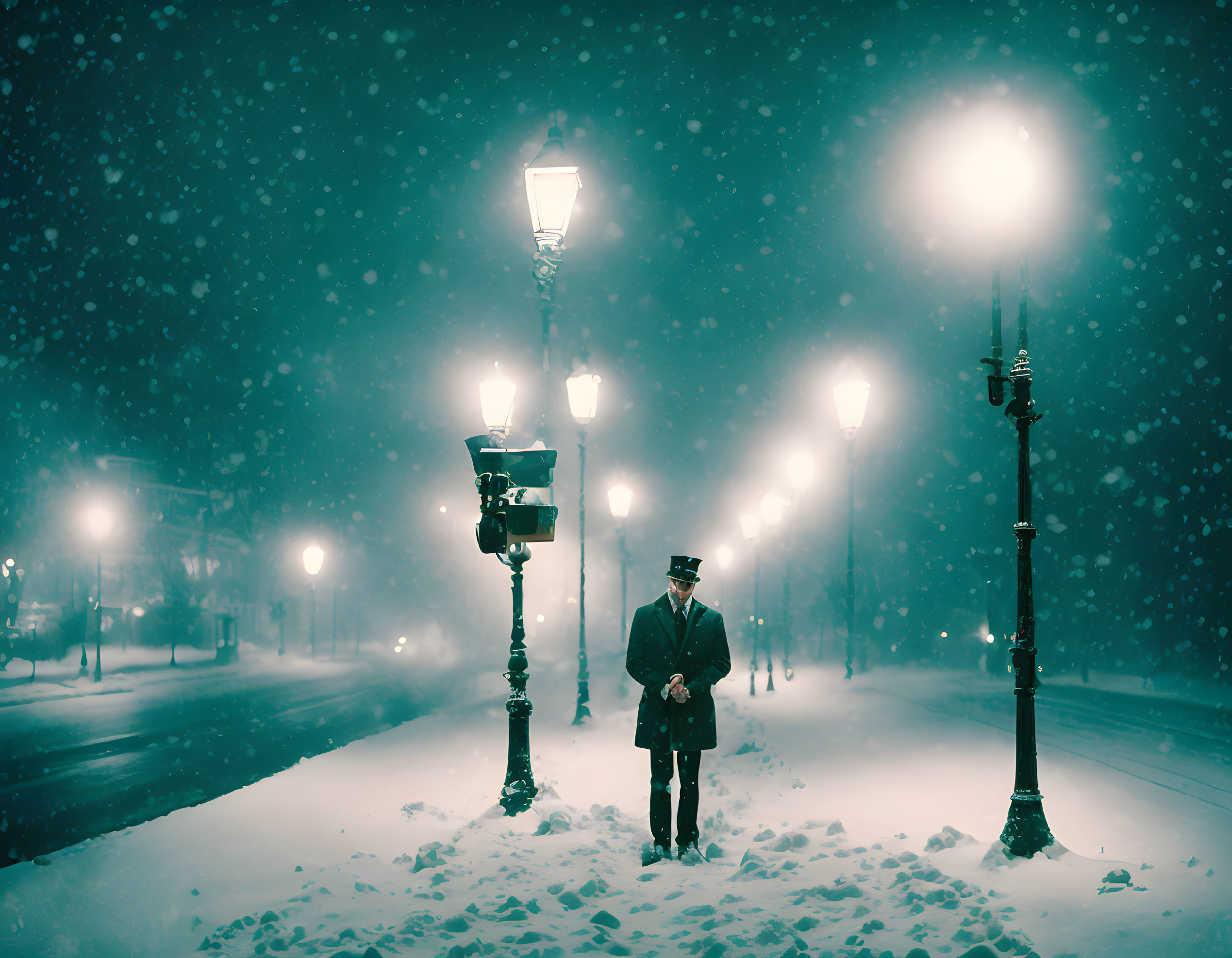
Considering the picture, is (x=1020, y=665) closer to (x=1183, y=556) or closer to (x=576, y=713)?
(x=576, y=713)

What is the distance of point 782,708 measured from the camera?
745 inches

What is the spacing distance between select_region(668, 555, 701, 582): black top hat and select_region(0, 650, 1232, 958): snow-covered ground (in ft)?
7.21

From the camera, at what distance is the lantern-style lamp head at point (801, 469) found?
2066 cm

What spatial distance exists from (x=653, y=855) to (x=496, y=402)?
18.2 feet

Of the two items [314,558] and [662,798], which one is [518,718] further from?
[314,558]

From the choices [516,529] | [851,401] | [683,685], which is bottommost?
[683,685]

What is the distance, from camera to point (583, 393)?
1480cm

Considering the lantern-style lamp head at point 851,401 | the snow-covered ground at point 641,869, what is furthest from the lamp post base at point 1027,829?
the lantern-style lamp head at point 851,401

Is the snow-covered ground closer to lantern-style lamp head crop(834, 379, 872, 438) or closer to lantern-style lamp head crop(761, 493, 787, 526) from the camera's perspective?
lantern-style lamp head crop(834, 379, 872, 438)

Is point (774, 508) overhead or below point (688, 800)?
overhead

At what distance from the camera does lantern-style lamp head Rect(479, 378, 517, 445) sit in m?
10.1

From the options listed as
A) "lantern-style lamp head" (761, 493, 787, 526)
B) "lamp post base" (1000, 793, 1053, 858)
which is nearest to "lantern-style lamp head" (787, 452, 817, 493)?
"lantern-style lamp head" (761, 493, 787, 526)

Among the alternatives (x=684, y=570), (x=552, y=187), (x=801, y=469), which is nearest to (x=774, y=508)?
(x=801, y=469)

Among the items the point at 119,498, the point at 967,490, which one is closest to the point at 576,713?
the point at 967,490
